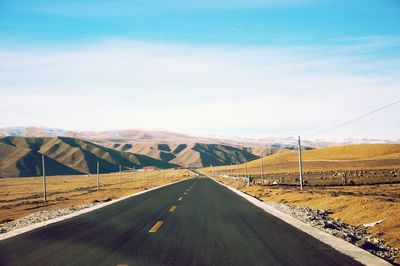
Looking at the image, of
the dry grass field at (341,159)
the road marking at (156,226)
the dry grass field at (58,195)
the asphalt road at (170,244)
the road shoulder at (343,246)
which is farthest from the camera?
the dry grass field at (341,159)

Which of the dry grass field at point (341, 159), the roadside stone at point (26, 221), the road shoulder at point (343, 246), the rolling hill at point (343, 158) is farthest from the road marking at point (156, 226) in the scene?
the rolling hill at point (343, 158)

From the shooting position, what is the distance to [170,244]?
9320mm

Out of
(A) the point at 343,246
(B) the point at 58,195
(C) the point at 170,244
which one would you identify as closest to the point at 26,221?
(C) the point at 170,244

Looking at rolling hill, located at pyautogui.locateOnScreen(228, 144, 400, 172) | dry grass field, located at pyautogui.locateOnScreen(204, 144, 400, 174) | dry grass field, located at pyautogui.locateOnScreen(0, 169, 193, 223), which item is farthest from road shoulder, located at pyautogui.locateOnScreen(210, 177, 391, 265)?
rolling hill, located at pyautogui.locateOnScreen(228, 144, 400, 172)

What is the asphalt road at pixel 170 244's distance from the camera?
25.3 feet

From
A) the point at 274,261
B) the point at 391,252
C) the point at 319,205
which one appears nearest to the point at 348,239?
the point at 391,252

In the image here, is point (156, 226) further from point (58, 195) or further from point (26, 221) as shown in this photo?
point (58, 195)

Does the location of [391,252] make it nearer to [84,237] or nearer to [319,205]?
[84,237]

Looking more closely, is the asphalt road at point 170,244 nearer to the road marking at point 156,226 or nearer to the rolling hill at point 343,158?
the road marking at point 156,226

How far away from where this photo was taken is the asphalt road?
7.70m

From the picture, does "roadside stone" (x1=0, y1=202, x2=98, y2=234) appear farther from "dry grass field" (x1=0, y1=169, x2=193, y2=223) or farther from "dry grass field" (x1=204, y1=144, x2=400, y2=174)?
"dry grass field" (x1=204, y1=144, x2=400, y2=174)

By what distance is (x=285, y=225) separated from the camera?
12516 millimetres

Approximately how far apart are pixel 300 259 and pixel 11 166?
7597 inches

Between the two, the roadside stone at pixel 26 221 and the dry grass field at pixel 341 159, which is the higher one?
the roadside stone at pixel 26 221
